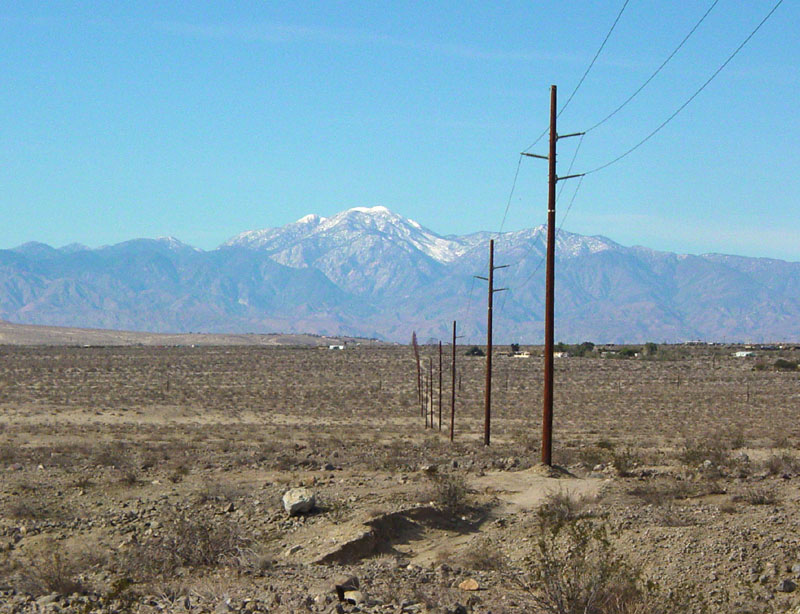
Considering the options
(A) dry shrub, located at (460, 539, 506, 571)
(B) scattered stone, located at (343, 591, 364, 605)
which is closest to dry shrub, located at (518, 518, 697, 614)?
(A) dry shrub, located at (460, 539, 506, 571)

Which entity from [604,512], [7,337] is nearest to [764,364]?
[604,512]

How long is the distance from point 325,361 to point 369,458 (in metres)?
83.8

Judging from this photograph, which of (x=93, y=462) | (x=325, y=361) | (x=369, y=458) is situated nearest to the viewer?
(x=93, y=462)

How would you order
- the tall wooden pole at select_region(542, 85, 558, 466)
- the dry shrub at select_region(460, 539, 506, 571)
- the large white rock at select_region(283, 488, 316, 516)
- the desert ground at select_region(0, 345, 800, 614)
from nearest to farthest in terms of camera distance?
1. the desert ground at select_region(0, 345, 800, 614)
2. the dry shrub at select_region(460, 539, 506, 571)
3. the large white rock at select_region(283, 488, 316, 516)
4. the tall wooden pole at select_region(542, 85, 558, 466)

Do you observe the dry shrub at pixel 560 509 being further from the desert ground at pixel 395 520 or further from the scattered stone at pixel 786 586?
the scattered stone at pixel 786 586

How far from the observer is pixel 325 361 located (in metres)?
110

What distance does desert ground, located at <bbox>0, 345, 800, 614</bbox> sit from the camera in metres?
11.4

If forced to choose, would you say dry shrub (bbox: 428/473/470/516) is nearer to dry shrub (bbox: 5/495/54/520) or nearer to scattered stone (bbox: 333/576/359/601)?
scattered stone (bbox: 333/576/359/601)

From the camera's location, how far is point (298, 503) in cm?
1719

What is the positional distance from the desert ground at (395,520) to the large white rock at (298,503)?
133 millimetres

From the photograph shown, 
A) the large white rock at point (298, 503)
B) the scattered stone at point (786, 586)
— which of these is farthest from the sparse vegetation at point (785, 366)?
the scattered stone at point (786, 586)

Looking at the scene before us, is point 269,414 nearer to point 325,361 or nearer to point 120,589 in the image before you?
point 120,589

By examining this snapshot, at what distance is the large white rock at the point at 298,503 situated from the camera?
17219 millimetres

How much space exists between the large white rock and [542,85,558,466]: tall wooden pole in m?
6.69
